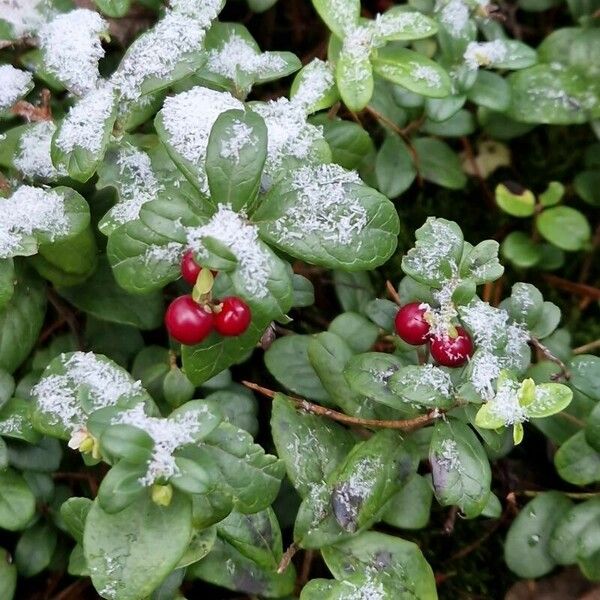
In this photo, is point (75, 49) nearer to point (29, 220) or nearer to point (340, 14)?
point (29, 220)

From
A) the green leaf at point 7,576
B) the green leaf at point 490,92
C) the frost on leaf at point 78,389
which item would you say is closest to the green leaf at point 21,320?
the frost on leaf at point 78,389

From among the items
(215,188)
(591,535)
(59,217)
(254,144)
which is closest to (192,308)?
(215,188)

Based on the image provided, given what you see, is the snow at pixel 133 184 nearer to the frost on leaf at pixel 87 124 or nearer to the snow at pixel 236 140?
the frost on leaf at pixel 87 124

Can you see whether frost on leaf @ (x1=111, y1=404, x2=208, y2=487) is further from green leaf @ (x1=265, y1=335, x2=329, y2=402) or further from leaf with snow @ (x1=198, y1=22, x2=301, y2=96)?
leaf with snow @ (x1=198, y1=22, x2=301, y2=96)

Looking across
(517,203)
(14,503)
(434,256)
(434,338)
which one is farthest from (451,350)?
(14,503)

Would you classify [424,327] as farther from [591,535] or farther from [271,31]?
[271,31]

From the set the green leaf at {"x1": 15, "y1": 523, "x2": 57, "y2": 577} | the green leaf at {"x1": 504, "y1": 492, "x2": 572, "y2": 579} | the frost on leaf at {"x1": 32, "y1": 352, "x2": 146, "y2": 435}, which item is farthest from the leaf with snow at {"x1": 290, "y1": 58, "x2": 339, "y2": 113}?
the green leaf at {"x1": 15, "y1": 523, "x2": 57, "y2": 577}
